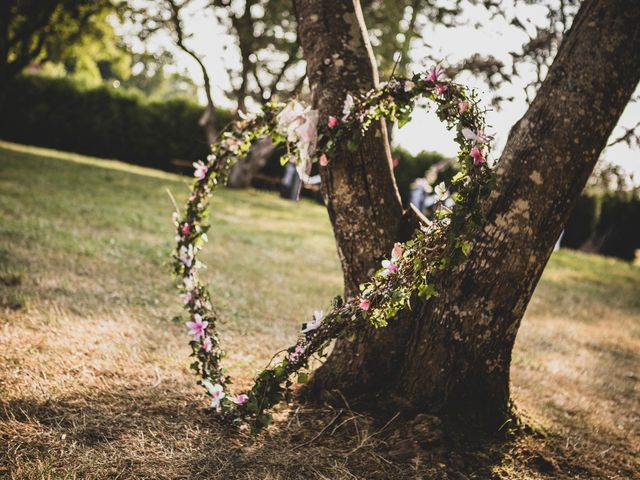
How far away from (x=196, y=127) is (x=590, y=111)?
21.0 metres

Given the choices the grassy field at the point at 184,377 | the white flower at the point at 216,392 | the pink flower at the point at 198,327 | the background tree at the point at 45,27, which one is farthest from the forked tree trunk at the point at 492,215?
the background tree at the point at 45,27

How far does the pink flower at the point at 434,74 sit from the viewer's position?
2330mm

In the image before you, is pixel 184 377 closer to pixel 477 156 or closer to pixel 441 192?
pixel 441 192

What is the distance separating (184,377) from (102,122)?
69.9 ft

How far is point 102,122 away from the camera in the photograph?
2120 cm

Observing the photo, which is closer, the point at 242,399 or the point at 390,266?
the point at 390,266

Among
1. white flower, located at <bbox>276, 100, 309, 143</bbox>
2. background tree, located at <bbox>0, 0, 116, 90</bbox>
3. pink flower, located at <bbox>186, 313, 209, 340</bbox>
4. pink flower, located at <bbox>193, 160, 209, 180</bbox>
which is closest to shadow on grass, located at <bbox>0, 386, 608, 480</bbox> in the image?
pink flower, located at <bbox>186, 313, 209, 340</bbox>

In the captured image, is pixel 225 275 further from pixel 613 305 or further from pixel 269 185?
pixel 269 185

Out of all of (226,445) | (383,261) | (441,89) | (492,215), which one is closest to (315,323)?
(383,261)

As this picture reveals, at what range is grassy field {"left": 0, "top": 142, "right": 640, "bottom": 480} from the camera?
7.25 ft

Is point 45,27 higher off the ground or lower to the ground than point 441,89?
higher

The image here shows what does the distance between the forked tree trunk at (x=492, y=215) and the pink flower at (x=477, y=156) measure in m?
0.35

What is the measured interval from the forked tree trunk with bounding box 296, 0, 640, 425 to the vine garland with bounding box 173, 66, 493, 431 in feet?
0.65

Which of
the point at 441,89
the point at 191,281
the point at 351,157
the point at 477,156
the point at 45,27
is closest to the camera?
the point at 477,156
